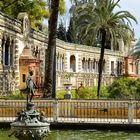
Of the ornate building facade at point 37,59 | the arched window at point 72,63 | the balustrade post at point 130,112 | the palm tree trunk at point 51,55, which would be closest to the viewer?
the balustrade post at point 130,112

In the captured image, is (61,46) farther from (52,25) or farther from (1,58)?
(52,25)

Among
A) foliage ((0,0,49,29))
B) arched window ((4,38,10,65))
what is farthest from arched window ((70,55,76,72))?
arched window ((4,38,10,65))

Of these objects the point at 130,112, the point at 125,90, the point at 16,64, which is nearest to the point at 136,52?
the point at 16,64

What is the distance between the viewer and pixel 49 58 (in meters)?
28.9

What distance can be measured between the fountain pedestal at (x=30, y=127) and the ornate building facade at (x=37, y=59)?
71.1 feet

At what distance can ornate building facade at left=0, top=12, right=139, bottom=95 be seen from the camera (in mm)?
37594

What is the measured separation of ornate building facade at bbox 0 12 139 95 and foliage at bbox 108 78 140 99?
7.36 m

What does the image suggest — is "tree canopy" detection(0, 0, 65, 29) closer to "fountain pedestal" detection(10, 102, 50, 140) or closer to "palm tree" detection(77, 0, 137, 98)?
"palm tree" detection(77, 0, 137, 98)

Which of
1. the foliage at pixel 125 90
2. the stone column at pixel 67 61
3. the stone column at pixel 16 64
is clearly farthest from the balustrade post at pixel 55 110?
the stone column at pixel 67 61

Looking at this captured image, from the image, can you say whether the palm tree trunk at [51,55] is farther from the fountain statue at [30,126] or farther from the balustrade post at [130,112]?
the fountain statue at [30,126]

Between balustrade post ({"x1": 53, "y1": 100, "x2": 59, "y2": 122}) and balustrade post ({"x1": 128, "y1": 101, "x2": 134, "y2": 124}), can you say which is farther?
balustrade post ({"x1": 53, "y1": 100, "x2": 59, "y2": 122})

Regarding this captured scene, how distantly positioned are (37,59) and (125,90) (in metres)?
10.9

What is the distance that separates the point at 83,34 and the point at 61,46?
49.2 feet

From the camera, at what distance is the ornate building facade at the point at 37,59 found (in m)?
37.6
